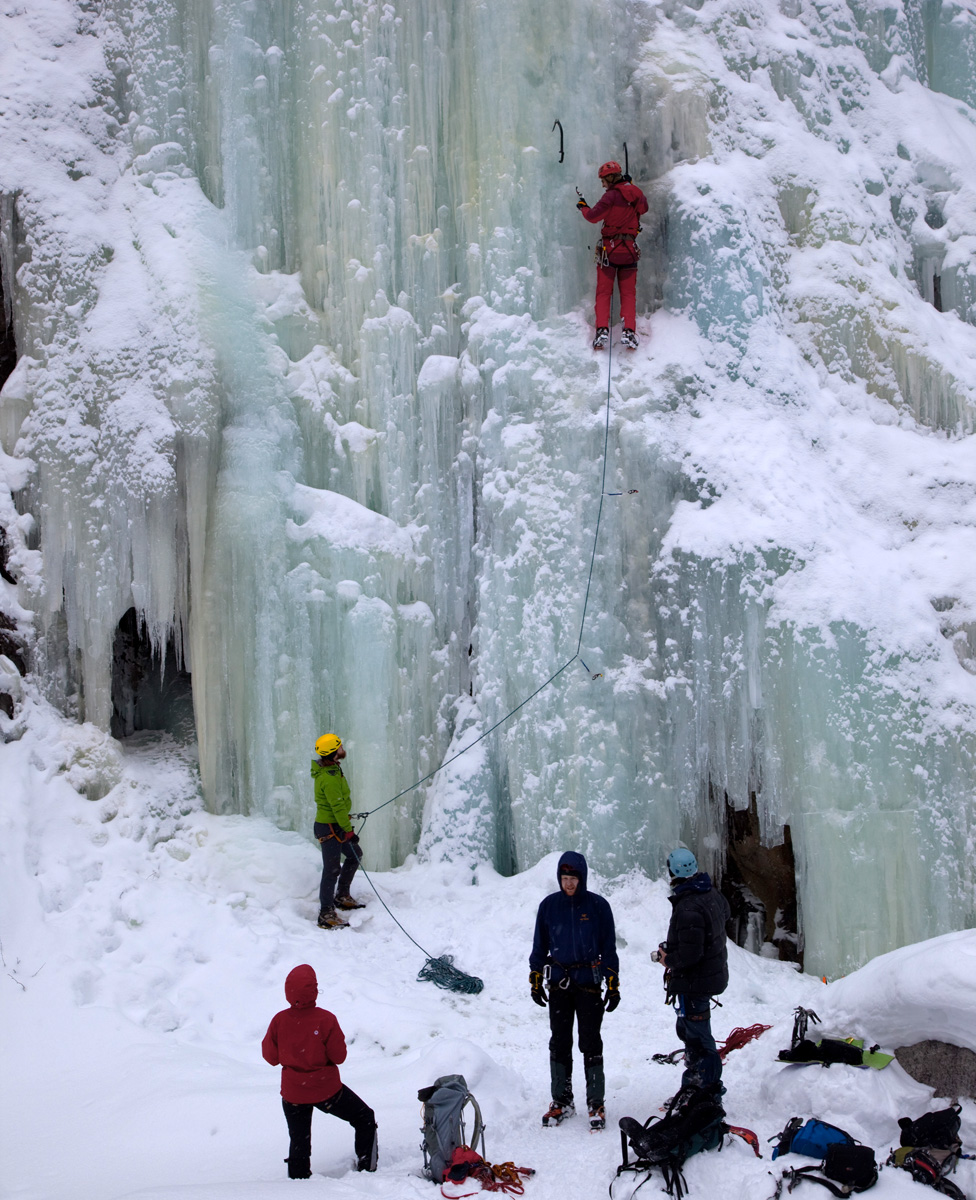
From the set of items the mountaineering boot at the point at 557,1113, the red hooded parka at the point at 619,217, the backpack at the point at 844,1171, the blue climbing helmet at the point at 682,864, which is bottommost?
the mountaineering boot at the point at 557,1113

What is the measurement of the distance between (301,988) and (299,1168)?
0.69 metres

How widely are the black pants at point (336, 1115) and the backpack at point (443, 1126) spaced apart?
0.22 metres

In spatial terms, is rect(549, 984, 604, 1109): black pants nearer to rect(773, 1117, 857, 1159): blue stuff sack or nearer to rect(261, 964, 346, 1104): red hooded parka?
rect(773, 1117, 857, 1159): blue stuff sack

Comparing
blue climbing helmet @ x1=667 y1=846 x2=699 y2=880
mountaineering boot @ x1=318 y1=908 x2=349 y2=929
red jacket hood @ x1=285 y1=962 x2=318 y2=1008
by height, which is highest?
blue climbing helmet @ x1=667 y1=846 x2=699 y2=880

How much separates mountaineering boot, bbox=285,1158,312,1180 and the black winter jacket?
1631mm

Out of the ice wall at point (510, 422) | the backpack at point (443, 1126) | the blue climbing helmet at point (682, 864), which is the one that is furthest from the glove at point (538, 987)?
the ice wall at point (510, 422)

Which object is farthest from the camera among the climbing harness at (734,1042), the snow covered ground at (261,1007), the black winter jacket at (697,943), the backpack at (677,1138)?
the climbing harness at (734,1042)

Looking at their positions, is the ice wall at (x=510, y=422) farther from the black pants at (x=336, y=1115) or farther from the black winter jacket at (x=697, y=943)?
the black pants at (x=336, y=1115)

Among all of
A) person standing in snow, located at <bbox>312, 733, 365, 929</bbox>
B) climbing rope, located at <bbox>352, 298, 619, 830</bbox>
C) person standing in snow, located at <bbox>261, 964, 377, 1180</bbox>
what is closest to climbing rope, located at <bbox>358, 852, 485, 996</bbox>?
person standing in snow, located at <bbox>312, 733, 365, 929</bbox>

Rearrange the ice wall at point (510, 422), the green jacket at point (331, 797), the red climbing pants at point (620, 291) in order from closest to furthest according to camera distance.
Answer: the green jacket at point (331, 797), the ice wall at point (510, 422), the red climbing pants at point (620, 291)

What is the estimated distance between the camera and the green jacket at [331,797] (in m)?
7.10

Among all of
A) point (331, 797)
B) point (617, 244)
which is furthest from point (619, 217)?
point (331, 797)

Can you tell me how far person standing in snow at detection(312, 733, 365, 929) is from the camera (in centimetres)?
705

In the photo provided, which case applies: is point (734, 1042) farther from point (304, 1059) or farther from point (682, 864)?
point (304, 1059)
